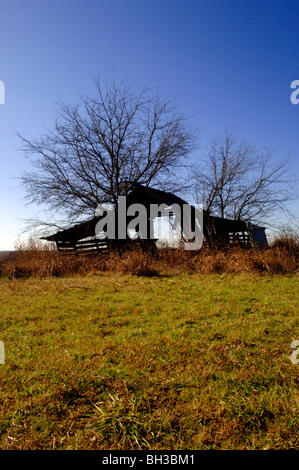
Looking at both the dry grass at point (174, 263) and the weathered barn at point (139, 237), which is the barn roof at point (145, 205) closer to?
the weathered barn at point (139, 237)

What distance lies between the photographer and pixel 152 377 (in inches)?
91.2

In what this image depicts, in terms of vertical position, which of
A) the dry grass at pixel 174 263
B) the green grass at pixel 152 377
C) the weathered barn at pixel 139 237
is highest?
the weathered barn at pixel 139 237

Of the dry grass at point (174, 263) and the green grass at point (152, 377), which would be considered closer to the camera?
the green grass at point (152, 377)

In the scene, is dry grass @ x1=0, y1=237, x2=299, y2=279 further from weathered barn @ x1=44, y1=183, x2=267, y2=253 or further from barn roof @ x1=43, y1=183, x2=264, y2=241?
barn roof @ x1=43, y1=183, x2=264, y2=241

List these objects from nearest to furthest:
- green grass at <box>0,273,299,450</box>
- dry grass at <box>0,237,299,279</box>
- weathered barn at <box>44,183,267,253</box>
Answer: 1. green grass at <box>0,273,299,450</box>
2. dry grass at <box>0,237,299,279</box>
3. weathered barn at <box>44,183,267,253</box>

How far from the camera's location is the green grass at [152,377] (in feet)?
5.48

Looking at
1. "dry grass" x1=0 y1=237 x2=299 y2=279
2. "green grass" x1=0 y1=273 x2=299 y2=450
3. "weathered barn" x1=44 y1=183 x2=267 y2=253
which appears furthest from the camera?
"weathered barn" x1=44 y1=183 x2=267 y2=253

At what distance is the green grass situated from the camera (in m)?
1.67

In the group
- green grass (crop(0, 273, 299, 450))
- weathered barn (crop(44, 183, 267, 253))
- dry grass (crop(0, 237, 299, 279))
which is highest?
weathered barn (crop(44, 183, 267, 253))

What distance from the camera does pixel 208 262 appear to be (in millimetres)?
9000

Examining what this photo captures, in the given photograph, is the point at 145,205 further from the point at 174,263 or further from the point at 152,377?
the point at 152,377

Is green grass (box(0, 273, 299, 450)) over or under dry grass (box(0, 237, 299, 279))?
under

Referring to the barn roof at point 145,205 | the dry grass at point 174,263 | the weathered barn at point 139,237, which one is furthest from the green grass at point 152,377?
the barn roof at point 145,205

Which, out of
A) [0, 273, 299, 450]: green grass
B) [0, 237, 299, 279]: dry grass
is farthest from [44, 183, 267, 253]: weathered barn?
[0, 273, 299, 450]: green grass
